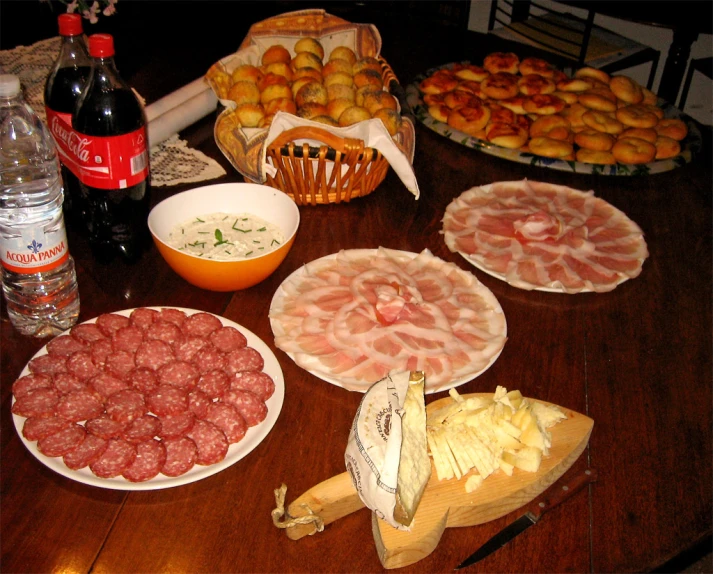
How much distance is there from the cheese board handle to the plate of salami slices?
127 mm

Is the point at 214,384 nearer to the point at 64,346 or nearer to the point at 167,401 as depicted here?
the point at 167,401

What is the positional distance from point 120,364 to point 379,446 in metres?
0.49

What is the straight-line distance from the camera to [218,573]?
0.89 meters

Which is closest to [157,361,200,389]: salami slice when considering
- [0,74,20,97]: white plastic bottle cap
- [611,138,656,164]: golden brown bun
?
[0,74,20,97]: white plastic bottle cap

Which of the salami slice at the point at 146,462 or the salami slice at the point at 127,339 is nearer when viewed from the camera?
the salami slice at the point at 146,462

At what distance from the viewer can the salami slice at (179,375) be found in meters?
1.09

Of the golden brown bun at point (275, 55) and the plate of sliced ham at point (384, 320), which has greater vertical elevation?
the golden brown bun at point (275, 55)

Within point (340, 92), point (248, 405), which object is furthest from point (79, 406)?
point (340, 92)

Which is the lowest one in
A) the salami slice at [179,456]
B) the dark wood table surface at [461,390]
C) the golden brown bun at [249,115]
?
the dark wood table surface at [461,390]

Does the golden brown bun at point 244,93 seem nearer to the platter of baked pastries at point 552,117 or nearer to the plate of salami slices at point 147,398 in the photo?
the platter of baked pastries at point 552,117

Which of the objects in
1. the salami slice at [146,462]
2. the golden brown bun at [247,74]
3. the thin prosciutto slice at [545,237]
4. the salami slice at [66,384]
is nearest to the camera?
the salami slice at [146,462]

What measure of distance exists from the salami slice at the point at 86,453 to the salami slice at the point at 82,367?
5.3 inches

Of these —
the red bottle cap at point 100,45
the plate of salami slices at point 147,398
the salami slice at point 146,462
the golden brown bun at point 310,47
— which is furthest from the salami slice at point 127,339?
the golden brown bun at point 310,47

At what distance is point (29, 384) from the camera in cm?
105
